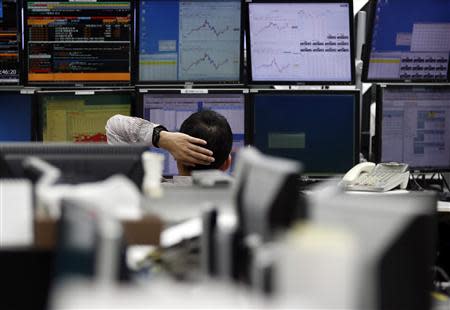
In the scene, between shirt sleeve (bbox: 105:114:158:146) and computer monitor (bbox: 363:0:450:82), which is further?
computer monitor (bbox: 363:0:450:82)

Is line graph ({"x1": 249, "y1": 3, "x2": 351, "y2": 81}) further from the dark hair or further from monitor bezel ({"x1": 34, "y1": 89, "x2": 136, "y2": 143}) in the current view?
the dark hair

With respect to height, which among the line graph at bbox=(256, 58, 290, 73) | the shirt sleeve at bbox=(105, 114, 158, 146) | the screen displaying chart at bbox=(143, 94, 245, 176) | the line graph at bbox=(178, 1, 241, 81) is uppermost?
the line graph at bbox=(178, 1, 241, 81)

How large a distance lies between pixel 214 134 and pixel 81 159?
4.39 ft

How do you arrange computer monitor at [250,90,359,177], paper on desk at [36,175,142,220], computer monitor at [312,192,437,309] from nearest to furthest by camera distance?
computer monitor at [312,192,437,309] < paper on desk at [36,175,142,220] < computer monitor at [250,90,359,177]

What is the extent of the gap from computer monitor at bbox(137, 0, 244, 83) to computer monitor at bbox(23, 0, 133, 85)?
0.26 feet

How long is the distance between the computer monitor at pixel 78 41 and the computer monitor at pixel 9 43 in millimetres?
44

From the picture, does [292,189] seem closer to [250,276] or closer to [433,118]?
[250,276]

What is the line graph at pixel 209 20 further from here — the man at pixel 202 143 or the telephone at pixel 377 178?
the telephone at pixel 377 178

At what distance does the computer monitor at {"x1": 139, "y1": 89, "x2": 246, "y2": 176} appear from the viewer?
144 inches

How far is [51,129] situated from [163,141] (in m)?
0.71

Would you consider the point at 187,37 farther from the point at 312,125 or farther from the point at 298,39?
the point at 312,125

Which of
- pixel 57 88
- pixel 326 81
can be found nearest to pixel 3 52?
pixel 57 88

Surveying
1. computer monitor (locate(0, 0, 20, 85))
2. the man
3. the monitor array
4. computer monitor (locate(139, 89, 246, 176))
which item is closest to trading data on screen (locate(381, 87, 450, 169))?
the monitor array

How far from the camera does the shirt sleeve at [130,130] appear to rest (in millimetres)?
3213
